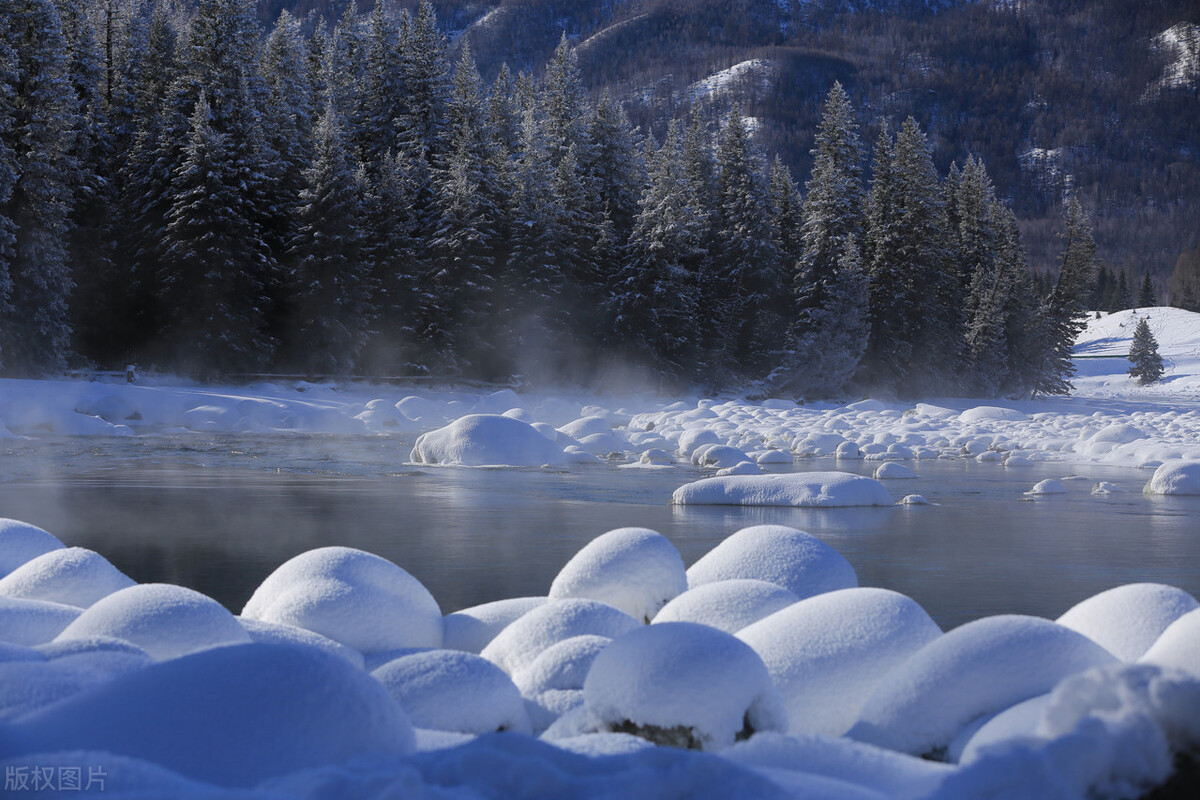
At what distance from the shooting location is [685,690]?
292 cm

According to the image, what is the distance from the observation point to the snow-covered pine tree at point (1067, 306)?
131ft

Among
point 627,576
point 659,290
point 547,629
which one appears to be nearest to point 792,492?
point 627,576

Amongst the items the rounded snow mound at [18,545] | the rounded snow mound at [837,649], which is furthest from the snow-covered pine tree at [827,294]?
the rounded snow mound at [837,649]

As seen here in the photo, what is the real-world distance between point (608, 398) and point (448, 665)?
26.7 meters

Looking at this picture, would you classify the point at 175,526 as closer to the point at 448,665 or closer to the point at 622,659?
the point at 448,665

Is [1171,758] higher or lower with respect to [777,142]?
lower

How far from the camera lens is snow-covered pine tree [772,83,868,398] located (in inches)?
1291

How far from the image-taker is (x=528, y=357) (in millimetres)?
30891

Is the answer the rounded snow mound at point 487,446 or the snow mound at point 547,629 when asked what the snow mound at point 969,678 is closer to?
the snow mound at point 547,629

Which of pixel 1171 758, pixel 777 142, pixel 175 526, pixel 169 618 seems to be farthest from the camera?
pixel 777 142

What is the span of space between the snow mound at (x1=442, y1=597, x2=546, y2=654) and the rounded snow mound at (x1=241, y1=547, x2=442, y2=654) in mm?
71

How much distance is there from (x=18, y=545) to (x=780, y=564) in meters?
4.01

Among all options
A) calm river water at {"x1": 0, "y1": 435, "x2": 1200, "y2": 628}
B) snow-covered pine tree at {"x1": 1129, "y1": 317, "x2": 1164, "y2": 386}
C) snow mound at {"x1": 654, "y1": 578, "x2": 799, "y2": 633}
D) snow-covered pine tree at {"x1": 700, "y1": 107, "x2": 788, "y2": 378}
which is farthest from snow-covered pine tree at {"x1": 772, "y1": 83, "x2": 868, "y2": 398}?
snow mound at {"x1": 654, "y1": 578, "x2": 799, "y2": 633}

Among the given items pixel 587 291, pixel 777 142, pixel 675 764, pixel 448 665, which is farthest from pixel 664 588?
pixel 777 142
